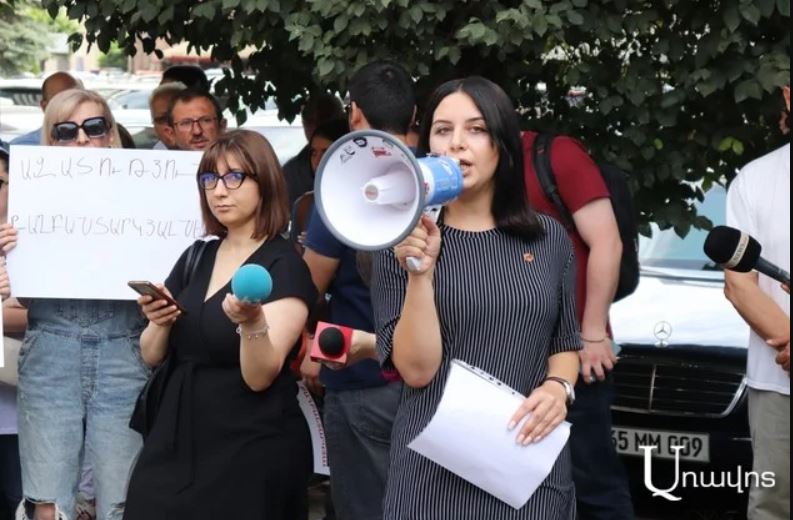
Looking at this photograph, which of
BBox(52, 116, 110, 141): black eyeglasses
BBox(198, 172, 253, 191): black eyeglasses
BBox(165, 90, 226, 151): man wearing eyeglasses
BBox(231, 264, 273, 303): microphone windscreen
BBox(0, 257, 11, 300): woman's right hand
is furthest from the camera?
BBox(165, 90, 226, 151): man wearing eyeglasses

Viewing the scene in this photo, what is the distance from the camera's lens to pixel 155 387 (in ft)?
16.2

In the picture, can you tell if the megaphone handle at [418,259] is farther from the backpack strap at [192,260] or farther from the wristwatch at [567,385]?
the backpack strap at [192,260]

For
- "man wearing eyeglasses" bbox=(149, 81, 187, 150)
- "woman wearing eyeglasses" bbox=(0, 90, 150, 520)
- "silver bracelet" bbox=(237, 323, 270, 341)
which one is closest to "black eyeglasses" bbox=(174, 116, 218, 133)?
"man wearing eyeglasses" bbox=(149, 81, 187, 150)

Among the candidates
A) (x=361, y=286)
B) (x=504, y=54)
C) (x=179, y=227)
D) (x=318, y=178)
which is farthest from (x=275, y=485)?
(x=504, y=54)

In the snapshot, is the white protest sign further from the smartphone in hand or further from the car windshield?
the car windshield

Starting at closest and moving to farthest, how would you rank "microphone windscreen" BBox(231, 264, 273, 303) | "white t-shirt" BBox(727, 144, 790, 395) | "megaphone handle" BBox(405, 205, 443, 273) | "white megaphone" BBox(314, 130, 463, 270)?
"white megaphone" BBox(314, 130, 463, 270) < "megaphone handle" BBox(405, 205, 443, 273) < "microphone windscreen" BBox(231, 264, 273, 303) < "white t-shirt" BBox(727, 144, 790, 395)

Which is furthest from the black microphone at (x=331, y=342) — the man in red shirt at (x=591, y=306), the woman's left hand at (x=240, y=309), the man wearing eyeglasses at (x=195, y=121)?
the man wearing eyeglasses at (x=195, y=121)

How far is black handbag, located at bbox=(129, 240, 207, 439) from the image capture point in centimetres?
492

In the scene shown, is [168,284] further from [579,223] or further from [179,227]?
[579,223]

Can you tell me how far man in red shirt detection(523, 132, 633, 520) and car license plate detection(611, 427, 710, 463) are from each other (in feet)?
5.44

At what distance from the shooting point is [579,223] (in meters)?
5.30

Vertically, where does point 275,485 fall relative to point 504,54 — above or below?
below

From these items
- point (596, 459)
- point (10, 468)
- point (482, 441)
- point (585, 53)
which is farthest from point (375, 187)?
point (10, 468)

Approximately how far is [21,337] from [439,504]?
2.71 meters
